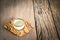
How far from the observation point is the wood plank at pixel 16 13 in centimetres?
88

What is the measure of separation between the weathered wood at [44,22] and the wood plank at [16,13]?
0.04 meters

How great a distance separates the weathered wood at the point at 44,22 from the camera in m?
0.91

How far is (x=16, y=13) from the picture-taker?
1.08 m

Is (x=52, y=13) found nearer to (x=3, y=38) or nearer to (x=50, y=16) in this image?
(x=50, y=16)

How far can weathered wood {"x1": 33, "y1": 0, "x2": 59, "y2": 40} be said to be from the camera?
3.00 ft

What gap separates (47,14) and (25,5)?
0.21m

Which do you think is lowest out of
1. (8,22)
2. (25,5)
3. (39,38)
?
(39,38)

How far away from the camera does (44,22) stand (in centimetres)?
A: 100

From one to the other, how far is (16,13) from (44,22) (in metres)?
0.24

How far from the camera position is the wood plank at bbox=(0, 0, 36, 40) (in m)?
0.88

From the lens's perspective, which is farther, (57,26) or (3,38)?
(57,26)

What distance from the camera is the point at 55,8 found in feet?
3.72

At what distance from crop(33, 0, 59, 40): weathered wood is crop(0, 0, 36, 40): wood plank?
0.04 metres

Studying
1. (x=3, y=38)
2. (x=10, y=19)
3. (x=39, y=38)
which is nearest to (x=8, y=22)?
(x=10, y=19)
